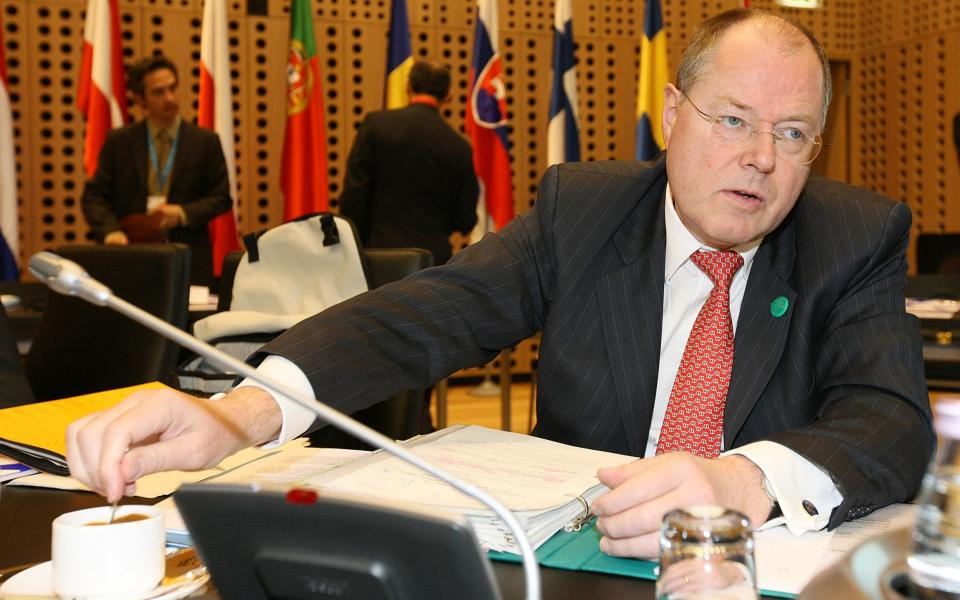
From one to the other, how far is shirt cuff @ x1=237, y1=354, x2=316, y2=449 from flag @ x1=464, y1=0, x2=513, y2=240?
492 cm

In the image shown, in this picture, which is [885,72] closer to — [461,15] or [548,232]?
[461,15]

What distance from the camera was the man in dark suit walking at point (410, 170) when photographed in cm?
539

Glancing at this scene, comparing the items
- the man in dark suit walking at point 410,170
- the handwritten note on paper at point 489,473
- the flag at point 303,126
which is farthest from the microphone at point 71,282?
the flag at point 303,126

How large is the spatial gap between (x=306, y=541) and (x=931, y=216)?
774 centimetres

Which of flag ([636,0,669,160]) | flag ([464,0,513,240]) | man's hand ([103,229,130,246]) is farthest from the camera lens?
flag ([636,0,669,160])

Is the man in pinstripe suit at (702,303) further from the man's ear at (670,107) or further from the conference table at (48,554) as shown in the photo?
the conference table at (48,554)

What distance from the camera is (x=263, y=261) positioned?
2.61 meters

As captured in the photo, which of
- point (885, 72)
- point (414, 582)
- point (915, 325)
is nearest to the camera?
point (414, 582)

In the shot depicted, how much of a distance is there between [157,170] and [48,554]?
453 centimetres

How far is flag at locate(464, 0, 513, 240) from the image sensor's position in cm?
636

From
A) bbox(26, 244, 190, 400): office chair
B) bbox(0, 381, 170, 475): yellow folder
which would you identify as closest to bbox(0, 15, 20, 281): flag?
bbox(26, 244, 190, 400): office chair

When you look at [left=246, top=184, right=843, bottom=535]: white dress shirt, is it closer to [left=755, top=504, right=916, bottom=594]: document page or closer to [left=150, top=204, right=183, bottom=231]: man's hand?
[left=755, top=504, right=916, bottom=594]: document page

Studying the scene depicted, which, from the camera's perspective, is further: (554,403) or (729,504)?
(554,403)

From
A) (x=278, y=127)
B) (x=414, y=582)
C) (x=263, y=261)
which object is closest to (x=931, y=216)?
(x=278, y=127)
